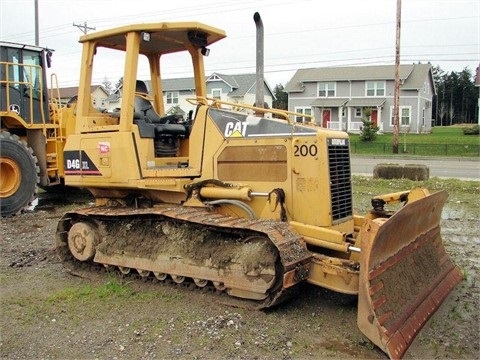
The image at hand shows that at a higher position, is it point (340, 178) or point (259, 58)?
point (259, 58)

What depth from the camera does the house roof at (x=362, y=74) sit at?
48062 millimetres

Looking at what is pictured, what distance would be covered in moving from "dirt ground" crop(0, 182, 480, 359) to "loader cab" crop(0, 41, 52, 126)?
5.27 metres

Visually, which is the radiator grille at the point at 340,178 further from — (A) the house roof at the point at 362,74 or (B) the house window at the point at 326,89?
(B) the house window at the point at 326,89

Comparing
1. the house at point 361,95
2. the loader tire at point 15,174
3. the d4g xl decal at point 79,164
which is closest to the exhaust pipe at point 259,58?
the d4g xl decal at point 79,164

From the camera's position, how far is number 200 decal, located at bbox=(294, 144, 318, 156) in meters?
5.36

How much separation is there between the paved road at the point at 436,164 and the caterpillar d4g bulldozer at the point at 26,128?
11551 millimetres

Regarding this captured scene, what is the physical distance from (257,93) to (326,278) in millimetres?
2477

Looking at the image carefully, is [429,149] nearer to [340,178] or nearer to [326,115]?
[326,115]

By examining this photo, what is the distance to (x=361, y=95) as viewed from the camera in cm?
4897

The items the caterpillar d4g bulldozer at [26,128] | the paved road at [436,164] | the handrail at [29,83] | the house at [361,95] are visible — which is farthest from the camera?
the house at [361,95]

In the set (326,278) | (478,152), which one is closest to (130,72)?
(326,278)

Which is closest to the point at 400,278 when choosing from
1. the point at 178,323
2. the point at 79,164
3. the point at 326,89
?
the point at 178,323

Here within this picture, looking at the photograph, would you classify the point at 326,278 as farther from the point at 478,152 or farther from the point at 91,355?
the point at 478,152

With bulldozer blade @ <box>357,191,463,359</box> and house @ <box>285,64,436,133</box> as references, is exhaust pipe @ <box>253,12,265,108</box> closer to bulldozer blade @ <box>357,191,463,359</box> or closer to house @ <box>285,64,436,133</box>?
bulldozer blade @ <box>357,191,463,359</box>
